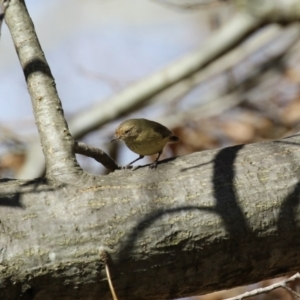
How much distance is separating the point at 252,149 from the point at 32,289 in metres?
0.92

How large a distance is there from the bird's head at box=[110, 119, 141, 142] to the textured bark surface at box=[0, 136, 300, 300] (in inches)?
66.0

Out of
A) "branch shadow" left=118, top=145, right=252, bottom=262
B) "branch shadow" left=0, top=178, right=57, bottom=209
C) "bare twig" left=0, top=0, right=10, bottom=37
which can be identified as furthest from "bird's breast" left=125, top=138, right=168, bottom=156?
"branch shadow" left=0, top=178, right=57, bottom=209

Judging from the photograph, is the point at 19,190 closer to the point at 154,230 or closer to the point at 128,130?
the point at 154,230

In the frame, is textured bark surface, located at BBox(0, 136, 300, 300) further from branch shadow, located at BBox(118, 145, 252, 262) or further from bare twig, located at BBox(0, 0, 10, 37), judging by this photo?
bare twig, located at BBox(0, 0, 10, 37)

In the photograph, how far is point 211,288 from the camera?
2.19 metres

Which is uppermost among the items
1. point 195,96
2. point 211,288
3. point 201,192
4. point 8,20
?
point 195,96

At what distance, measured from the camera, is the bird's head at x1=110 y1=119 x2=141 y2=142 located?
3.96 m

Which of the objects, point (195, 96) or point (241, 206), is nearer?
point (241, 206)

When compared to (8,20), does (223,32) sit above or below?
above

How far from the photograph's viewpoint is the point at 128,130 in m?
4.05

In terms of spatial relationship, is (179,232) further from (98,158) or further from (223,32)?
(223,32)

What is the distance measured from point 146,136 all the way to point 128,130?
7.4 inches

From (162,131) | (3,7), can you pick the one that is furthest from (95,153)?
(162,131)

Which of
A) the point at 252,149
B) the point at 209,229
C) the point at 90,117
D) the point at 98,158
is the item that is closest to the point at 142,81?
the point at 90,117
